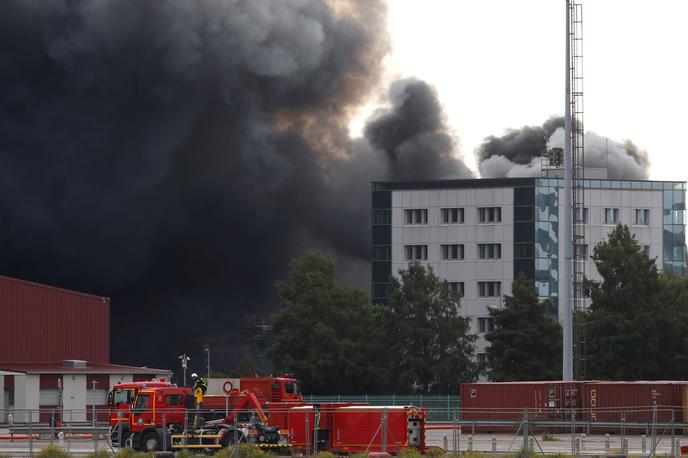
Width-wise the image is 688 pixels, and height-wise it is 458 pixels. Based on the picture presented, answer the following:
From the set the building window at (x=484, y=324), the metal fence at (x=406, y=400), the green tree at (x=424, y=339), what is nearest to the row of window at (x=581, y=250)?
the green tree at (x=424, y=339)

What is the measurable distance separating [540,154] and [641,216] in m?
18.9

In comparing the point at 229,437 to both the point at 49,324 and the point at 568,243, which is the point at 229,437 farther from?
the point at 49,324

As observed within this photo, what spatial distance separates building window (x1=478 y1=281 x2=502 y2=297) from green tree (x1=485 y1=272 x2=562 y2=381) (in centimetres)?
3894

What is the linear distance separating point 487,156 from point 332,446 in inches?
4629

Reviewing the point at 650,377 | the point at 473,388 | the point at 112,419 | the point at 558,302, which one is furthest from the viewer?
the point at 558,302

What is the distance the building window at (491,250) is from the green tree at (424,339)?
3392cm

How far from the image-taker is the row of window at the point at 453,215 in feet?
451

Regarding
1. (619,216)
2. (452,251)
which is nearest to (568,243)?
(452,251)

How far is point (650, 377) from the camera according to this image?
9119 cm

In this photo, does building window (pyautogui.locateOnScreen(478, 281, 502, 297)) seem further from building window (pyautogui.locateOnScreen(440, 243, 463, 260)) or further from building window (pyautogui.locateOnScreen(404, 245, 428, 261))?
building window (pyautogui.locateOnScreen(404, 245, 428, 261))

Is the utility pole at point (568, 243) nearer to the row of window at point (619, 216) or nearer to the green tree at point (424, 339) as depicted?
the green tree at point (424, 339)

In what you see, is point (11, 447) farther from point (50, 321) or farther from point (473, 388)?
point (50, 321)

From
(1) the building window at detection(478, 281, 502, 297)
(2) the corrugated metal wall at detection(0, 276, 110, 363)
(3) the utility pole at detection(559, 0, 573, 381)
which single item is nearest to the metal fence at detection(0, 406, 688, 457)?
(3) the utility pole at detection(559, 0, 573, 381)

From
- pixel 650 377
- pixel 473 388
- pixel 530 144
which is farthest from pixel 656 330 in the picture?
pixel 530 144
